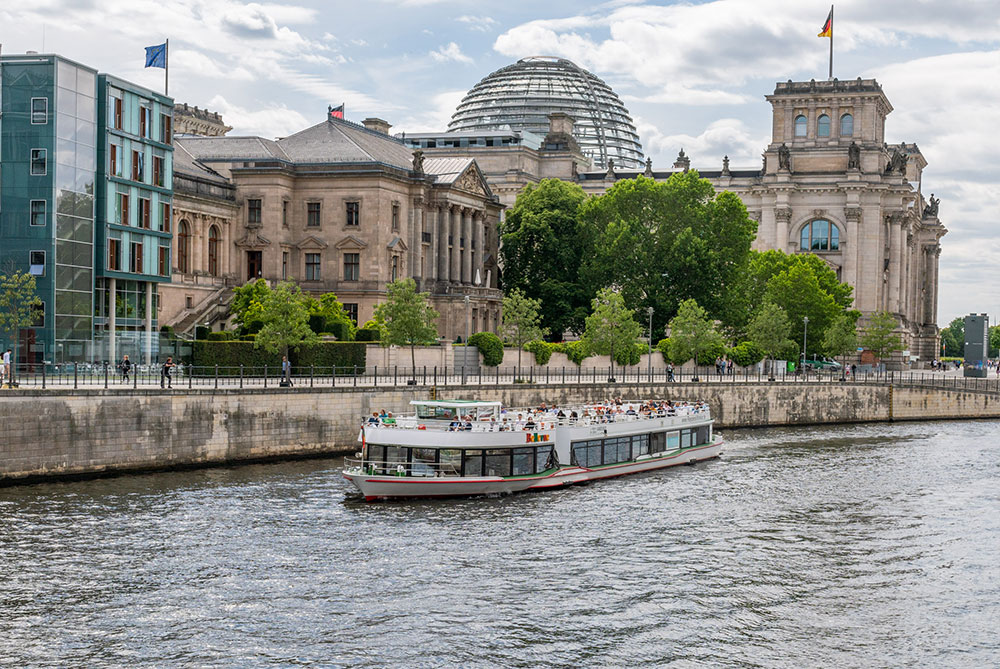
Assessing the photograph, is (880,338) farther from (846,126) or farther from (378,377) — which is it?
(378,377)

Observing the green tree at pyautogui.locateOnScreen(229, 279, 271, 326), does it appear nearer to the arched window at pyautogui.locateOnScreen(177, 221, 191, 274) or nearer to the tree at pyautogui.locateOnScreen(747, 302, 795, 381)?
the arched window at pyautogui.locateOnScreen(177, 221, 191, 274)

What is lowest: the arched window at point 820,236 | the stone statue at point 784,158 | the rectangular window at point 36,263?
the rectangular window at point 36,263

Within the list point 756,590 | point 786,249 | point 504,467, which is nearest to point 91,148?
point 504,467

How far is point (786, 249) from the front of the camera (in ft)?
525

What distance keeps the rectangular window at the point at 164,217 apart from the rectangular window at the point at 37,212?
11148 millimetres

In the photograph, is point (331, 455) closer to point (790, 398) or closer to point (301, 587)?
point (301, 587)

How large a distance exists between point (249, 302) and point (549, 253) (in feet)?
129

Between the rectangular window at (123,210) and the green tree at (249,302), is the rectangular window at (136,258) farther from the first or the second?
the green tree at (249,302)

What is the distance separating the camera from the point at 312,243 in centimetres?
10469

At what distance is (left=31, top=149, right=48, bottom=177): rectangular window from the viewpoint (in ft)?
209

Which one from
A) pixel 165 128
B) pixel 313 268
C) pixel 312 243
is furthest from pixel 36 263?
pixel 313 268

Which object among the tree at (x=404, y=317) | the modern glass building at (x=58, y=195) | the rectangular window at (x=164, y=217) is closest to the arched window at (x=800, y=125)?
the tree at (x=404, y=317)

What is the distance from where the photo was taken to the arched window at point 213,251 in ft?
335

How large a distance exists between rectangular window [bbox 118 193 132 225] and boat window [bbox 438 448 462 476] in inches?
1079
